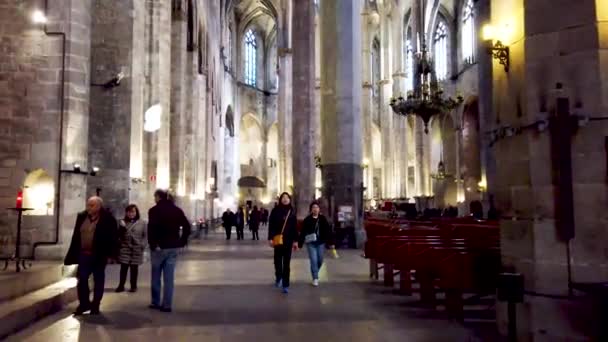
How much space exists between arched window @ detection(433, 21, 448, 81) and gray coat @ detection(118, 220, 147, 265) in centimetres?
3334

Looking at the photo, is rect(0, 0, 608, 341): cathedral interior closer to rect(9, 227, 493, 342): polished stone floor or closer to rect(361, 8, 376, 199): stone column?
rect(9, 227, 493, 342): polished stone floor

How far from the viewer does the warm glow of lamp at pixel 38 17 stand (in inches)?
435

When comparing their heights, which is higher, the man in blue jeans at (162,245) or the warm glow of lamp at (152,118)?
the warm glow of lamp at (152,118)

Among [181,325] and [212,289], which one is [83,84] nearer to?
[212,289]

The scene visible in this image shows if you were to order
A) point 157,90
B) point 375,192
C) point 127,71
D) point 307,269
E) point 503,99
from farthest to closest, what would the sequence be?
1. point 375,192
2. point 157,90
3. point 127,71
4. point 307,269
5. point 503,99

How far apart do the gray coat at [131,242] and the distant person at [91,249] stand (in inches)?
71.2

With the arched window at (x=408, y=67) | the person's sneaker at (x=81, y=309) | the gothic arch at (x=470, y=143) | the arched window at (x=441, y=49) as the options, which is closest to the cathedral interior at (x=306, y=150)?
the person's sneaker at (x=81, y=309)

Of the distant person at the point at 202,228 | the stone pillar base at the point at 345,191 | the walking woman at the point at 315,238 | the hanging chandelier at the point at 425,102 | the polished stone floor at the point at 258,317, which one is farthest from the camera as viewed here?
the hanging chandelier at the point at 425,102

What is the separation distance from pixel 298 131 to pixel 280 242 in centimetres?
1476

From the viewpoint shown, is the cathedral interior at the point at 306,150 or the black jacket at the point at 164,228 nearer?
the cathedral interior at the point at 306,150

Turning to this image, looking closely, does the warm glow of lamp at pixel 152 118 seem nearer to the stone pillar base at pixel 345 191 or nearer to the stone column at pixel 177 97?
the stone column at pixel 177 97

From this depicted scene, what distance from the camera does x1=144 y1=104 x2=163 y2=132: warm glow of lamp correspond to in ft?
55.3

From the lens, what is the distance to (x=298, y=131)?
77.9ft

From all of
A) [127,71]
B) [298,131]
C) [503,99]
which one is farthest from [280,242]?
[298,131]
